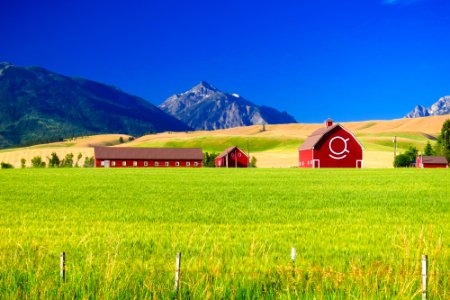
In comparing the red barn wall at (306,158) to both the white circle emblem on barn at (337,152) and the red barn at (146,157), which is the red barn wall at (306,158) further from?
the red barn at (146,157)

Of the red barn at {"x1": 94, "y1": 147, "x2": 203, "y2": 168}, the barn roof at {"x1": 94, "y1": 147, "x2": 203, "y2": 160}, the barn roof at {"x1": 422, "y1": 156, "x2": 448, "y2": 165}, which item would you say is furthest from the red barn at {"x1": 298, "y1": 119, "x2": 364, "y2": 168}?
the barn roof at {"x1": 94, "y1": 147, "x2": 203, "y2": 160}

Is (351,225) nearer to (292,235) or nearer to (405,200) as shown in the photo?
(292,235)

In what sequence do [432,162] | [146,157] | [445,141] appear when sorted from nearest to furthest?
[432,162]
[445,141]
[146,157]

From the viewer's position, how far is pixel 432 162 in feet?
414

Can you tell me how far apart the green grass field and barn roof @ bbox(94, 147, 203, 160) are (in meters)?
115

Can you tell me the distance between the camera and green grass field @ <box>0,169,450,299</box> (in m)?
8.52

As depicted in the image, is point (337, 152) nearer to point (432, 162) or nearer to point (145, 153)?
point (432, 162)

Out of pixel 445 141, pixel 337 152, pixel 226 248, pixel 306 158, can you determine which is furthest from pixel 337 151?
pixel 226 248

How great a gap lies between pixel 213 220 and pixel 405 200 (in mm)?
13353

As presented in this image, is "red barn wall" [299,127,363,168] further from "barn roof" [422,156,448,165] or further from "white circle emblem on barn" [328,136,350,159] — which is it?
"barn roof" [422,156,448,165]

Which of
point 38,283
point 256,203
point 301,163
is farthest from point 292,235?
point 301,163

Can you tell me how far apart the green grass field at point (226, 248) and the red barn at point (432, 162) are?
10403 cm

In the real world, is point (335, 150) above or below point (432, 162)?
above

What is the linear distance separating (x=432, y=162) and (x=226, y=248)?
404 ft
